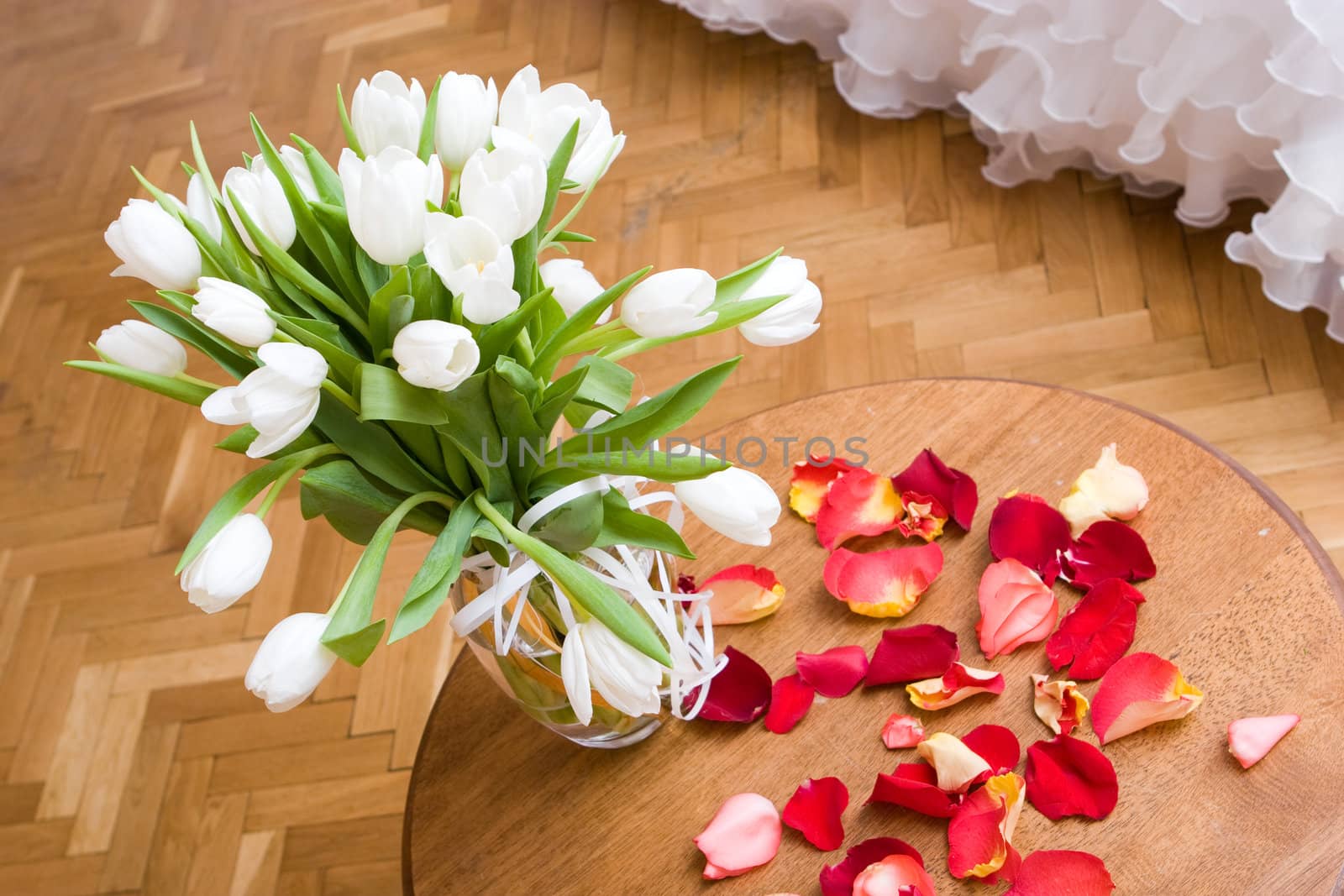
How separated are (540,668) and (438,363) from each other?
32 centimetres

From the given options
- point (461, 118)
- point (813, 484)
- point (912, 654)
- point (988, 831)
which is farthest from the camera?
point (813, 484)

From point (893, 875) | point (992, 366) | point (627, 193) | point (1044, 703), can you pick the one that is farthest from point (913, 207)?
point (893, 875)

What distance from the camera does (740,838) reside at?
0.88m

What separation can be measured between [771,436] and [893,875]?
0.42 metres

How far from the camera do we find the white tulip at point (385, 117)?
0.72m

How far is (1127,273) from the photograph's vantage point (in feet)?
6.31

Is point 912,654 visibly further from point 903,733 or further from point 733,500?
point 733,500

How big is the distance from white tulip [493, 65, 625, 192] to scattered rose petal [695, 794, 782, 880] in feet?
1.54

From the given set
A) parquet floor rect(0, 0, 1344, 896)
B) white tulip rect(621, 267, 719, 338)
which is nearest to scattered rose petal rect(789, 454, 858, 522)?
white tulip rect(621, 267, 719, 338)

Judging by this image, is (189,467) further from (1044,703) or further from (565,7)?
(1044,703)

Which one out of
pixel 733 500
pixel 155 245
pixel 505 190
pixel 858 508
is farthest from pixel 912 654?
pixel 155 245

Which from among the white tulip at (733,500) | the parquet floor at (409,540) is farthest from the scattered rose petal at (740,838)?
the parquet floor at (409,540)

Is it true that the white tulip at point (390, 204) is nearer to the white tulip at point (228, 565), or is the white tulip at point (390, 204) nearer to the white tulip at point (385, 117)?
the white tulip at point (385, 117)

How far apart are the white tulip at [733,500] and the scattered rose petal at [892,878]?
0.25 metres
